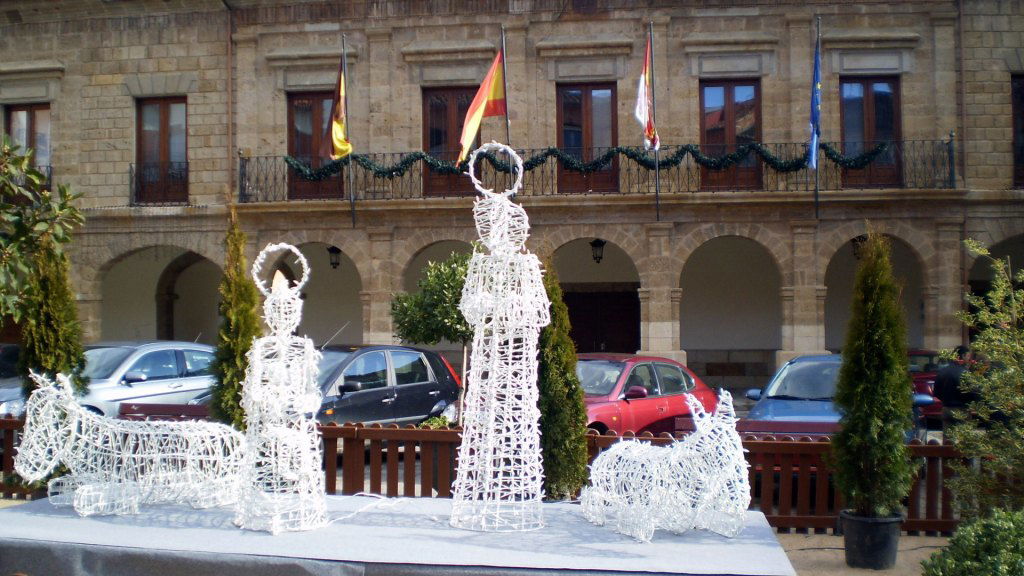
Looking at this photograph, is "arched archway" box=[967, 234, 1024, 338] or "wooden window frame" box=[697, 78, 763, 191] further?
"arched archway" box=[967, 234, 1024, 338]

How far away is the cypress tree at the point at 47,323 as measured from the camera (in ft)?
26.3

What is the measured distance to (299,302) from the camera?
6117mm

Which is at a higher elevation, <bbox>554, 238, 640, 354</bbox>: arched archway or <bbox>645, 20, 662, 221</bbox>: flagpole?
<bbox>645, 20, 662, 221</bbox>: flagpole

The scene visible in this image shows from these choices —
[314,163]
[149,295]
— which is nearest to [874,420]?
[314,163]

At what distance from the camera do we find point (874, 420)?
6.16 meters

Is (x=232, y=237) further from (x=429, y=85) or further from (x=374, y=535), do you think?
(x=429, y=85)

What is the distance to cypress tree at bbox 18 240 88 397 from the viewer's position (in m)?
8.01

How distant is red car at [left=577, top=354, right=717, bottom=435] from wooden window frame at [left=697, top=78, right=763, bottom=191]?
689cm

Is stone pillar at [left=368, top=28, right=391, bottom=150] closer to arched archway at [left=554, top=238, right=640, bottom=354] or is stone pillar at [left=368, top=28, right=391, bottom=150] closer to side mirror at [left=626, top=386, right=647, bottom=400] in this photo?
arched archway at [left=554, top=238, right=640, bottom=354]

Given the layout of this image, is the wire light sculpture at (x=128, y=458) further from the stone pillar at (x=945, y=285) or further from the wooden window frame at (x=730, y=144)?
the stone pillar at (x=945, y=285)

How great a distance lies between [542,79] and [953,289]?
28.3 feet

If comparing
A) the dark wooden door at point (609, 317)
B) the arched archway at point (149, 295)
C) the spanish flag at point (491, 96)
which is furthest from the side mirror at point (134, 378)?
the dark wooden door at point (609, 317)

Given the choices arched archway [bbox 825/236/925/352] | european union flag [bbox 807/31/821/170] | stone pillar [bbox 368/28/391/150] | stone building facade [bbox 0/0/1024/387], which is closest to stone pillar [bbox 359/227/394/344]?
stone building facade [bbox 0/0/1024/387]

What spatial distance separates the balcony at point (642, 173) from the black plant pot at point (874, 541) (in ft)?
35.9
